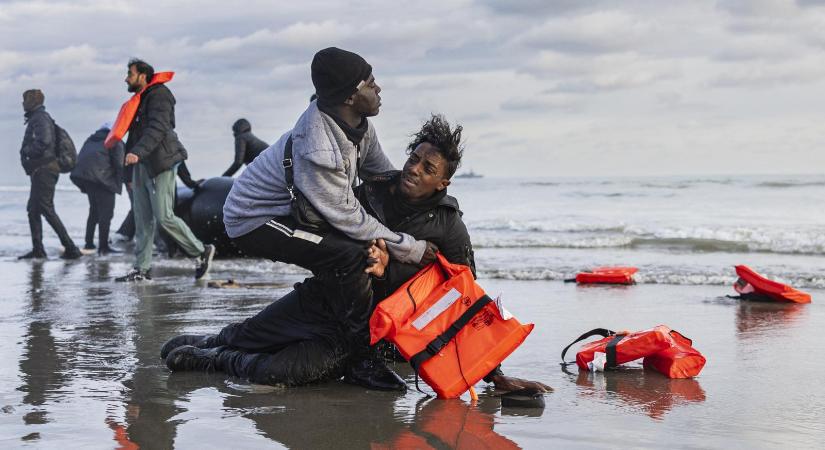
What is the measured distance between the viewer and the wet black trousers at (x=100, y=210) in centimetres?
1448

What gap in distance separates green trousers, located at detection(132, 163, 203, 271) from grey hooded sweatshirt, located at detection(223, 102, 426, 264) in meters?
5.12

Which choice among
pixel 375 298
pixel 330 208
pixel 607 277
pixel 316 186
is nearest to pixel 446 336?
pixel 375 298

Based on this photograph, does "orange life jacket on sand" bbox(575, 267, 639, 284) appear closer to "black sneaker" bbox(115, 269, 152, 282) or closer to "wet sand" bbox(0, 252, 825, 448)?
"wet sand" bbox(0, 252, 825, 448)

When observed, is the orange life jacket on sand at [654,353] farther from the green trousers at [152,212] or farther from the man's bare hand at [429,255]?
the green trousers at [152,212]

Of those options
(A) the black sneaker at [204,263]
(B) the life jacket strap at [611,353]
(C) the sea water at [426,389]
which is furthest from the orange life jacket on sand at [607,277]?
(B) the life jacket strap at [611,353]

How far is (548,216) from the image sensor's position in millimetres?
23172

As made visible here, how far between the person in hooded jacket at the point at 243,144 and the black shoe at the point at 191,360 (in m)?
8.23

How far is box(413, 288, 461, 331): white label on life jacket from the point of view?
15.2 ft

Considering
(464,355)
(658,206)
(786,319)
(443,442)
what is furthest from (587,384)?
(658,206)

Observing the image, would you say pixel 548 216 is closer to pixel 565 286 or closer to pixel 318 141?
pixel 565 286

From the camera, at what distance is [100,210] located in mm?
14758

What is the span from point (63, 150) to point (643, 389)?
35.2 ft

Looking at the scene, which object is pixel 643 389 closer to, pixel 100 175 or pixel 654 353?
pixel 654 353

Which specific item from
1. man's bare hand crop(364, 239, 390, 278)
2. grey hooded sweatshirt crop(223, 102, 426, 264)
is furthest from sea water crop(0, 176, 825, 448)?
grey hooded sweatshirt crop(223, 102, 426, 264)
